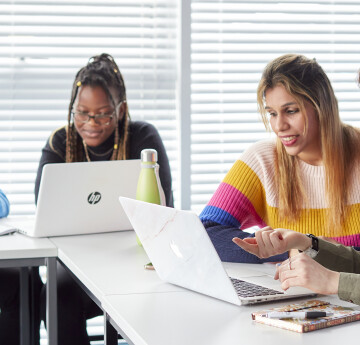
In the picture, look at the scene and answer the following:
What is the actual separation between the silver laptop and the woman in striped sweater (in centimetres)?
53

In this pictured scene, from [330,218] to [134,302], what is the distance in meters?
0.90

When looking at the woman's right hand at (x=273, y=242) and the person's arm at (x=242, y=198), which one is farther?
the person's arm at (x=242, y=198)

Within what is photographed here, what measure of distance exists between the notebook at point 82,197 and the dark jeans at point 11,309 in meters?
0.22

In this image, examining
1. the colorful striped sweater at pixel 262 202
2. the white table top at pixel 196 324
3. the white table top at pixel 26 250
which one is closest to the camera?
the white table top at pixel 196 324

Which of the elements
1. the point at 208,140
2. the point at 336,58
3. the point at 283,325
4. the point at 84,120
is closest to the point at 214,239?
the point at 283,325

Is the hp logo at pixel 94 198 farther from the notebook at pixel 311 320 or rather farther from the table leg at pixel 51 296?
the notebook at pixel 311 320

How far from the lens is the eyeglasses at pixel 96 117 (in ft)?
8.83

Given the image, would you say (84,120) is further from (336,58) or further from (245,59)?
(336,58)

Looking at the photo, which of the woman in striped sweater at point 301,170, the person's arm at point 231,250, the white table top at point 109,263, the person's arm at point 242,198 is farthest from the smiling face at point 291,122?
the white table top at point 109,263

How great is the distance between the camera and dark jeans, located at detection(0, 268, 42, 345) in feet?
7.64

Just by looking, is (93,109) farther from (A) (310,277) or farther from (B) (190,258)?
(A) (310,277)

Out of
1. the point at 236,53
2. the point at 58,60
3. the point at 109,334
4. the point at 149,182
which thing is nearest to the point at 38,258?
the point at 149,182

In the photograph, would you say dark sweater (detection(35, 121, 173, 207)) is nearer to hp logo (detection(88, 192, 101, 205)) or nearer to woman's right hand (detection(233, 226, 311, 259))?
hp logo (detection(88, 192, 101, 205))

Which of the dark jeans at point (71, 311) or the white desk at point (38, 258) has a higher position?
the white desk at point (38, 258)
